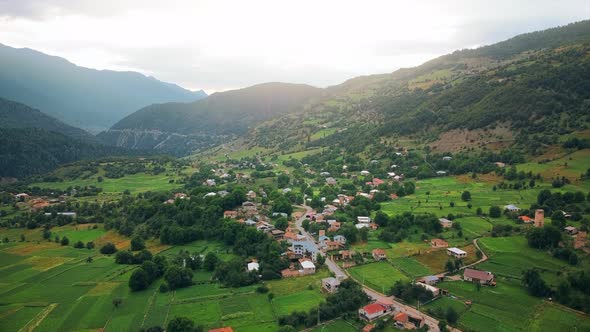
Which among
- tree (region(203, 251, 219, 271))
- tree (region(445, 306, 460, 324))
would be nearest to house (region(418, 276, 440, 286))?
tree (region(445, 306, 460, 324))

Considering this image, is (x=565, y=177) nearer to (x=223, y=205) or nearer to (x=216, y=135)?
(x=223, y=205)

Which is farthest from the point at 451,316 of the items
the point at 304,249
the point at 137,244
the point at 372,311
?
the point at 137,244

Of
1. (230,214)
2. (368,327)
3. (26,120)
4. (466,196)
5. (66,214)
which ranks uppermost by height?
(26,120)

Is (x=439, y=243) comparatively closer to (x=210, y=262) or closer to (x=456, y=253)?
(x=456, y=253)

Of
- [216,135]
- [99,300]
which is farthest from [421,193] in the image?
[216,135]

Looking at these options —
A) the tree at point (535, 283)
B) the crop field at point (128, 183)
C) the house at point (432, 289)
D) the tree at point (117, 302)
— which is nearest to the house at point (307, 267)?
the house at point (432, 289)

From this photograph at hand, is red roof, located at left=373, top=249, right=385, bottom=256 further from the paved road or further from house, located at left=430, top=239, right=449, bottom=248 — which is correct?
house, located at left=430, top=239, right=449, bottom=248
